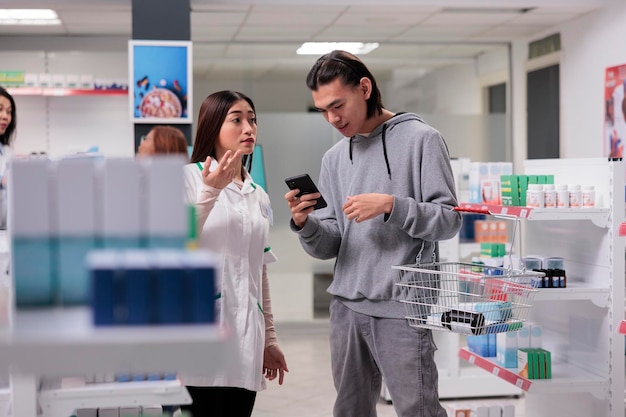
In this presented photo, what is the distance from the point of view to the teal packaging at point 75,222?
4.11 feet

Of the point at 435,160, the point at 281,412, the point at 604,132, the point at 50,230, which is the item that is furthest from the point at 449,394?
the point at 50,230

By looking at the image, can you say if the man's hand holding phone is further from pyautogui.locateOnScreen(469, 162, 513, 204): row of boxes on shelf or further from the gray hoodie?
pyautogui.locateOnScreen(469, 162, 513, 204): row of boxes on shelf

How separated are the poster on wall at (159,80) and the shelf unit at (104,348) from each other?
16.1 ft

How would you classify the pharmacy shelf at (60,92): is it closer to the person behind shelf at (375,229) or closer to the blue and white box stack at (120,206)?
the person behind shelf at (375,229)

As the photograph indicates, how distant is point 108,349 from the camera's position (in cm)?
108

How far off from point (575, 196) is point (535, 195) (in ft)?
0.58

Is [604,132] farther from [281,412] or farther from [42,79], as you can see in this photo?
[42,79]

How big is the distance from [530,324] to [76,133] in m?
5.32

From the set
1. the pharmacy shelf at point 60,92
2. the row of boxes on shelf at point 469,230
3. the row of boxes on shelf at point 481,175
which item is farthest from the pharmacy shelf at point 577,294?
the pharmacy shelf at point 60,92

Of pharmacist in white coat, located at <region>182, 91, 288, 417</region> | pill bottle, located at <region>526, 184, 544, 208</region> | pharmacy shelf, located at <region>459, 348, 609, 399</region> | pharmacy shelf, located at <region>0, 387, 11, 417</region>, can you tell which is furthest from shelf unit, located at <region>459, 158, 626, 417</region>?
pharmacy shelf, located at <region>0, 387, 11, 417</region>

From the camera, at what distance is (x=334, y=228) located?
268 cm

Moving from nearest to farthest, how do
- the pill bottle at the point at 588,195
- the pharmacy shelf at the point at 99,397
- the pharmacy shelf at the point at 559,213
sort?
the pharmacy shelf at the point at 99,397 → the pharmacy shelf at the point at 559,213 → the pill bottle at the point at 588,195

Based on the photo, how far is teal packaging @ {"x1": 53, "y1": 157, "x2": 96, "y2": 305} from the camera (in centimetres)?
125

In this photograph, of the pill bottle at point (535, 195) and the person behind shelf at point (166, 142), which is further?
the person behind shelf at point (166, 142)
